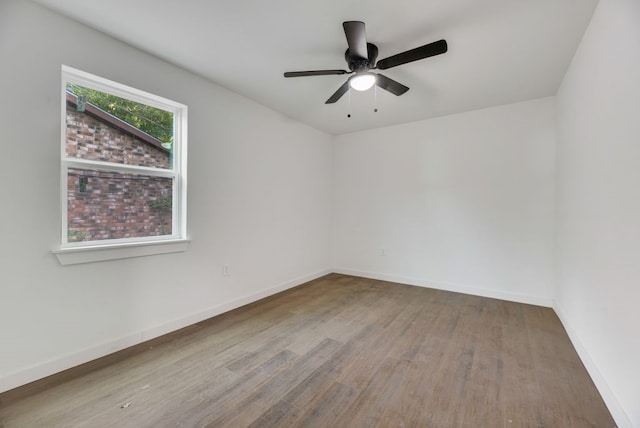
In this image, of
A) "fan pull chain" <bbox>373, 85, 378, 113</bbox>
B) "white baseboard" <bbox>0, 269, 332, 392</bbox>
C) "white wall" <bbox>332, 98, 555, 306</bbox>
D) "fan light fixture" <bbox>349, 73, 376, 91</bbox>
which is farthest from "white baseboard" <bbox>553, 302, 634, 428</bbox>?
"white baseboard" <bbox>0, 269, 332, 392</bbox>

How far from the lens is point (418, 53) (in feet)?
6.24

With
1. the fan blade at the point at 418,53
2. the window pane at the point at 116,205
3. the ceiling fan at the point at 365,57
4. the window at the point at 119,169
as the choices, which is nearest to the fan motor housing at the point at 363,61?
the ceiling fan at the point at 365,57

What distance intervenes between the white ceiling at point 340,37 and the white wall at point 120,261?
0.68 feet

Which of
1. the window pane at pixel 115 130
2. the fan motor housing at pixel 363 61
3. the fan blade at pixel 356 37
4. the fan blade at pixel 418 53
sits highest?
the fan motor housing at pixel 363 61

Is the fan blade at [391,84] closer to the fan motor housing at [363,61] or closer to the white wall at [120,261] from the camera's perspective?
the fan motor housing at [363,61]

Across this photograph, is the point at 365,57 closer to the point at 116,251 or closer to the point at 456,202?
the point at 116,251

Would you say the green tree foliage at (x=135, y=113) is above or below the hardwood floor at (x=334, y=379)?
above

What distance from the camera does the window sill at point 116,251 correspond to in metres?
1.96

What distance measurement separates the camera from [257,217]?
11.6 feet

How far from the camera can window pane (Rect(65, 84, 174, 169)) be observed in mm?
2091

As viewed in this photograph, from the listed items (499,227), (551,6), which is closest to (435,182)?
(499,227)

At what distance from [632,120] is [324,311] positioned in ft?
9.53

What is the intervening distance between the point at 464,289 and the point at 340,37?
3.58m

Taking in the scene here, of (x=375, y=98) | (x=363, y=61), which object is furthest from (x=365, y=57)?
(x=375, y=98)
